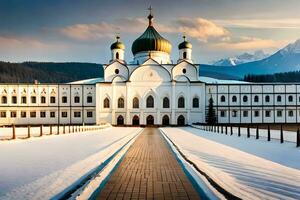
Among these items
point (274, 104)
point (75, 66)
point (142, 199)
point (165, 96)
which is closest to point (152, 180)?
point (142, 199)

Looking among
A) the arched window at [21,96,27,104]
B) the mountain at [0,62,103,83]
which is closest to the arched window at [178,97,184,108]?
the arched window at [21,96,27,104]

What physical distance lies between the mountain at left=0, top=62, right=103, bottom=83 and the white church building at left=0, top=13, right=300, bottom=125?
6330cm

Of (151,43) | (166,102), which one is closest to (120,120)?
(166,102)

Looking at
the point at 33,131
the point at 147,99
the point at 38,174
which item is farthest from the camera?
the point at 147,99

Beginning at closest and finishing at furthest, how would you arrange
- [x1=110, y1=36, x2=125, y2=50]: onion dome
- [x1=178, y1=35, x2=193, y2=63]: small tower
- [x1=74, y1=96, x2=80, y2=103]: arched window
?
[x1=74, y1=96, x2=80, y2=103]: arched window
[x1=178, y1=35, x2=193, y2=63]: small tower
[x1=110, y1=36, x2=125, y2=50]: onion dome

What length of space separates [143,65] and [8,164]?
54.0 m

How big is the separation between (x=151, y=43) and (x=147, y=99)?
40.1 ft

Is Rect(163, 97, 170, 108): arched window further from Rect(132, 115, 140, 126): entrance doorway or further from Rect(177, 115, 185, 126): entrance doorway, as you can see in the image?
Rect(132, 115, 140, 126): entrance doorway

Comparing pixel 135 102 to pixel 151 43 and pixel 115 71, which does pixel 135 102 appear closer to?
pixel 115 71

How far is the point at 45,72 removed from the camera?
154375mm

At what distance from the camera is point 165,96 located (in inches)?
2589

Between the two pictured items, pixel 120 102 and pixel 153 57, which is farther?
pixel 153 57

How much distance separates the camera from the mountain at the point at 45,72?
452 ft

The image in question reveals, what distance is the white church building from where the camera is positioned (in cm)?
6525
